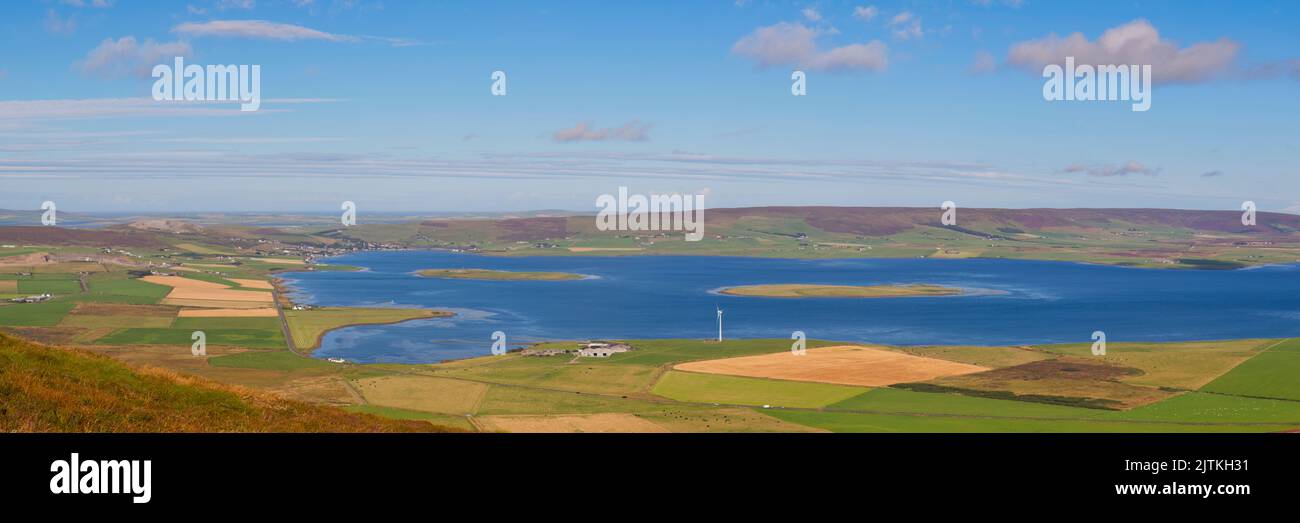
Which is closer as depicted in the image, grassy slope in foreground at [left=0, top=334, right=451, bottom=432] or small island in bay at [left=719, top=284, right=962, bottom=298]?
grassy slope in foreground at [left=0, top=334, right=451, bottom=432]

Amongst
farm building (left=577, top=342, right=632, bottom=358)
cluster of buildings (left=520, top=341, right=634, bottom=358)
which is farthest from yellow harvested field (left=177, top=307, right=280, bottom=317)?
farm building (left=577, top=342, right=632, bottom=358)

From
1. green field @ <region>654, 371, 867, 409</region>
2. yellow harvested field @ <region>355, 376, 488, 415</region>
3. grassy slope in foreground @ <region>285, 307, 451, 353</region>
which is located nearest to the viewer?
yellow harvested field @ <region>355, 376, 488, 415</region>

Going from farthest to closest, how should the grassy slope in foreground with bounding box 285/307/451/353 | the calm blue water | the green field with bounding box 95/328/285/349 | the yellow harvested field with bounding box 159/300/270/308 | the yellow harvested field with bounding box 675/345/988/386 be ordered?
the yellow harvested field with bounding box 159/300/270/308, the calm blue water, the grassy slope in foreground with bounding box 285/307/451/353, the green field with bounding box 95/328/285/349, the yellow harvested field with bounding box 675/345/988/386

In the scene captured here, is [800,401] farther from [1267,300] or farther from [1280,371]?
[1267,300]

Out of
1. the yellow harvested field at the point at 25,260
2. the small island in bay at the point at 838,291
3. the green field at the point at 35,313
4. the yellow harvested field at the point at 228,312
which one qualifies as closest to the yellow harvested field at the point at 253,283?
the green field at the point at 35,313

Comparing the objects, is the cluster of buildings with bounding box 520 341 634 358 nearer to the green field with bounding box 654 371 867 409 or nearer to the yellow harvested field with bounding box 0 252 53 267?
the green field with bounding box 654 371 867 409

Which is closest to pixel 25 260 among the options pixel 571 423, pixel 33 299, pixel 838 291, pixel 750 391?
pixel 33 299
